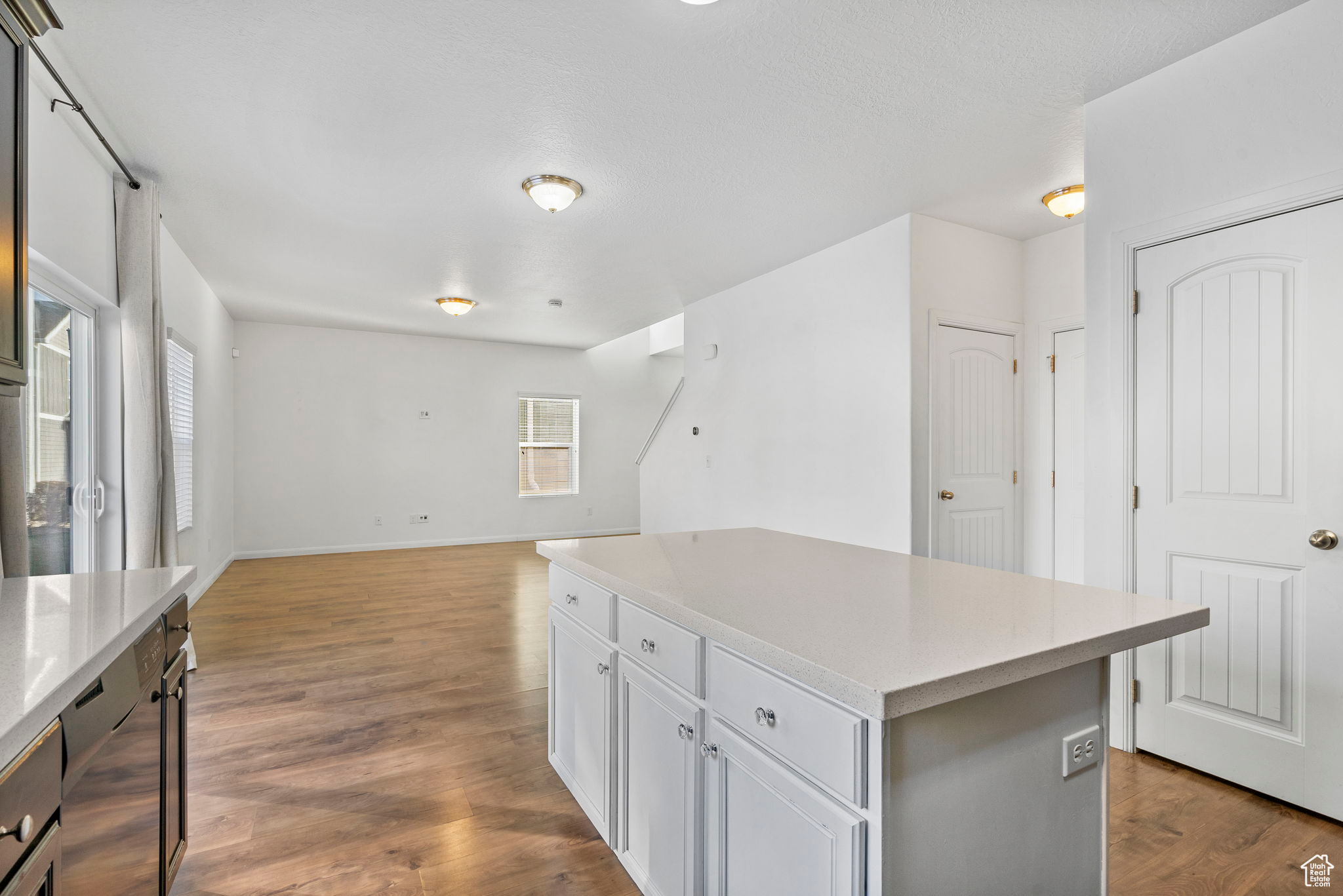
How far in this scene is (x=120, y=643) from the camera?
1.25 metres

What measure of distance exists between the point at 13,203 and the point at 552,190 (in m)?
2.21

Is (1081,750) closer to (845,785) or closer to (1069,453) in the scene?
(845,785)

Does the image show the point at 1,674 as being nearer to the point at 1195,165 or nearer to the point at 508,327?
the point at 1195,165

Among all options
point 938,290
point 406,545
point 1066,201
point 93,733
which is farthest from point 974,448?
point 406,545

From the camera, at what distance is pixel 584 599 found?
2.10m

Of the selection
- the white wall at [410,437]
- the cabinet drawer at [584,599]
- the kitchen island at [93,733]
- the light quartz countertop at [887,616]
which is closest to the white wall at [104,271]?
the white wall at [410,437]

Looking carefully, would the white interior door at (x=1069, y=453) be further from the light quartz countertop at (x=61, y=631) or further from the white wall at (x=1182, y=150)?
the light quartz countertop at (x=61, y=631)

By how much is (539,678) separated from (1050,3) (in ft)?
11.7

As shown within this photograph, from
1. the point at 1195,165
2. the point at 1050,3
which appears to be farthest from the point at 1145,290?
the point at 1050,3

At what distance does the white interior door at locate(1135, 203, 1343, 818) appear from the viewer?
2.13 metres

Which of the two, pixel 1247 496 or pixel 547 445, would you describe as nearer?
pixel 1247 496

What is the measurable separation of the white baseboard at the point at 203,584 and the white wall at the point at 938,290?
4989mm

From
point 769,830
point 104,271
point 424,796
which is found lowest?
point 424,796
